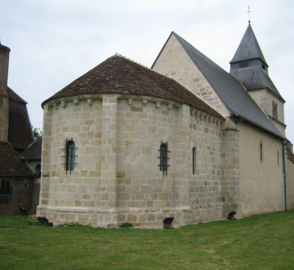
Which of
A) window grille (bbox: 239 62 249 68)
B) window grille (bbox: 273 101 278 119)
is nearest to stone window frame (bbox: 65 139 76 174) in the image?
window grille (bbox: 239 62 249 68)

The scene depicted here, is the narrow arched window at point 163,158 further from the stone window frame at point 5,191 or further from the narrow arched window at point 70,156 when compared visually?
the stone window frame at point 5,191

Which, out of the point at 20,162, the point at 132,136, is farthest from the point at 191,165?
the point at 20,162

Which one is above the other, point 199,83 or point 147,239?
point 199,83

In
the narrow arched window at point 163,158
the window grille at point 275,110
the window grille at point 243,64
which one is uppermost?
the window grille at point 243,64

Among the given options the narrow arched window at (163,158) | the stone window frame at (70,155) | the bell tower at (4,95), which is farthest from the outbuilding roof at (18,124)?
the narrow arched window at (163,158)

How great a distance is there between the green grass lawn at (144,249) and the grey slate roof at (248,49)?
20.4m

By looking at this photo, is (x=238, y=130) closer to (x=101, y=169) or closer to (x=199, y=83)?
(x=199, y=83)

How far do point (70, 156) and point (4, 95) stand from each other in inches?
406

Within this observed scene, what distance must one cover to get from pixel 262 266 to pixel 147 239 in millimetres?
3624

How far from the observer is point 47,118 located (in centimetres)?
1450

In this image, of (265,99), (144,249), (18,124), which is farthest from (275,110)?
(144,249)

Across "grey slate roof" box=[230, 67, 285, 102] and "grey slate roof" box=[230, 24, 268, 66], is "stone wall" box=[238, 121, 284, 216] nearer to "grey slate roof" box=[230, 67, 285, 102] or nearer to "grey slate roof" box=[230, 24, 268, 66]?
"grey slate roof" box=[230, 67, 285, 102]

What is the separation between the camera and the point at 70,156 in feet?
44.2

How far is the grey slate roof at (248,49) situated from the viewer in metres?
29.4
